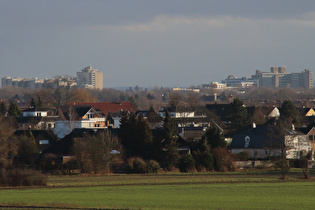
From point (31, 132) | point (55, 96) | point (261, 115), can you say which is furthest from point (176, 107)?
point (31, 132)

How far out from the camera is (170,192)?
1594 inches

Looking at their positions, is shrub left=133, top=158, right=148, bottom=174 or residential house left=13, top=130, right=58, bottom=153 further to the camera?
residential house left=13, top=130, right=58, bottom=153

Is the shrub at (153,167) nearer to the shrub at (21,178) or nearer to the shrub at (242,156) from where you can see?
the shrub at (242,156)

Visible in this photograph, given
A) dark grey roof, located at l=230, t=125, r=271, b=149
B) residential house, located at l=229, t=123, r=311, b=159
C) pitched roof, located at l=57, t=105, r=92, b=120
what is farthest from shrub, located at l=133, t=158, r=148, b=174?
pitched roof, located at l=57, t=105, r=92, b=120

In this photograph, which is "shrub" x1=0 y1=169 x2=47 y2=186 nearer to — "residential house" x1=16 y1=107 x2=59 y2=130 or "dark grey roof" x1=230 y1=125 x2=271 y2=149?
"dark grey roof" x1=230 y1=125 x2=271 y2=149

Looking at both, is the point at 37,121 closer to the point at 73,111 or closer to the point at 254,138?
the point at 73,111

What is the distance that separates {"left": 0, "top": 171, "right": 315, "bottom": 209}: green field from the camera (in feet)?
110

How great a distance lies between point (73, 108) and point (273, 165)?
49.1 m

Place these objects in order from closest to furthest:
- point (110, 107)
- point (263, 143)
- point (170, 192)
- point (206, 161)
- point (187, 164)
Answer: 1. point (170, 192)
2. point (187, 164)
3. point (206, 161)
4. point (263, 143)
5. point (110, 107)

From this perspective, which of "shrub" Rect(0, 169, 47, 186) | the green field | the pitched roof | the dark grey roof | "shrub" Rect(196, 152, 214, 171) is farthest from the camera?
the pitched roof

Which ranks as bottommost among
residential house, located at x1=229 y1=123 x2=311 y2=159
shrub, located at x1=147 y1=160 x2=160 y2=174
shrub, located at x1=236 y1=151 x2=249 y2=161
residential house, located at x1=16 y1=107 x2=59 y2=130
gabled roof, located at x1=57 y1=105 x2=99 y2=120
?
shrub, located at x1=147 y1=160 x2=160 y2=174

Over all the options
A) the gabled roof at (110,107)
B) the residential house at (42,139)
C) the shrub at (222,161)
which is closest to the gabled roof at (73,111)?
the gabled roof at (110,107)

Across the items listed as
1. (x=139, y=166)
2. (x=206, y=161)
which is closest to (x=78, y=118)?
(x=206, y=161)

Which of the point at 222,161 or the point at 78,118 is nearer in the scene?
the point at 222,161
